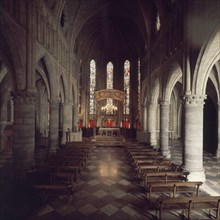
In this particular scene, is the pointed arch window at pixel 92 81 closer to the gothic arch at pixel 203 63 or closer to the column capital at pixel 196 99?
the column capital at pixel 196 99

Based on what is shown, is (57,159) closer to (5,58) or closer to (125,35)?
(5,58)

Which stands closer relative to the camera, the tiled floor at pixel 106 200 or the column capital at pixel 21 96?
the tiled floor at pixel 106 200

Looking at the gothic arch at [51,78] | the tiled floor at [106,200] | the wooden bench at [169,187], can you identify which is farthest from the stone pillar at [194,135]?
the gothic arch at [51,78]

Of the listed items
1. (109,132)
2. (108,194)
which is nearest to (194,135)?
(108,194)

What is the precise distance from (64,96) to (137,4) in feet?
42.3

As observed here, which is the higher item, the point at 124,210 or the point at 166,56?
the point at 166,56

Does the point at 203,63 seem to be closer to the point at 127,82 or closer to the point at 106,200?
the point at 106,200

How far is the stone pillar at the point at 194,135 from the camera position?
8578mm

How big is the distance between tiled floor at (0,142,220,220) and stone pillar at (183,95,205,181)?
89 cm

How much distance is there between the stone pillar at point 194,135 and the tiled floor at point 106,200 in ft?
2.91

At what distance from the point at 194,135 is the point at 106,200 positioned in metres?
5.45

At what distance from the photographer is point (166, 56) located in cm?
1295

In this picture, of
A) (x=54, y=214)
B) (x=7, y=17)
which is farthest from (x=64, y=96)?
(x=54, y=214)

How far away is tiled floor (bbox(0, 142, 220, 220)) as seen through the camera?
214 inches
